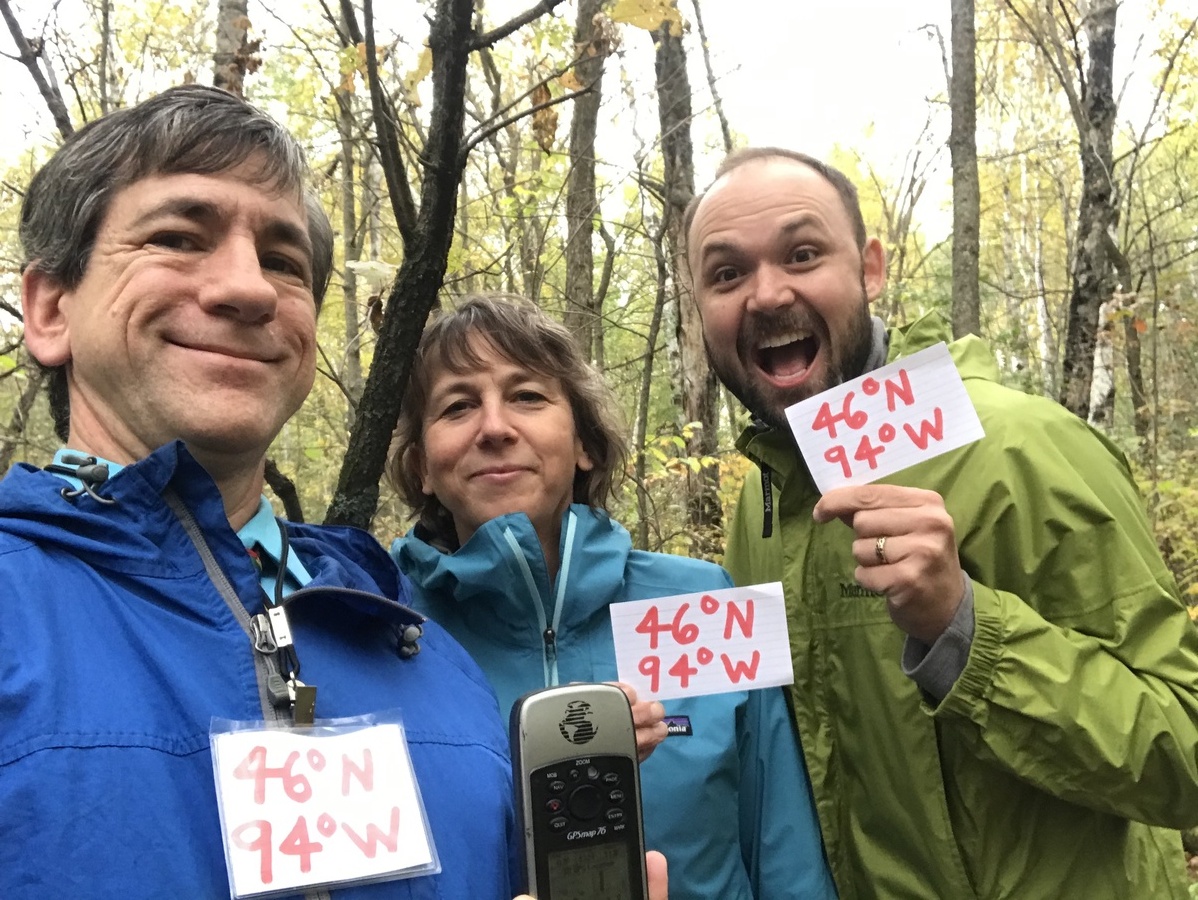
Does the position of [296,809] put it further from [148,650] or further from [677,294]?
[677,294]

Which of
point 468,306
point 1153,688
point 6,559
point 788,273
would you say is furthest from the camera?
point 468,306

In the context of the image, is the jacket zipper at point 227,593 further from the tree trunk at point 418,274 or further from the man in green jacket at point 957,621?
the tree trunk at point 418,274

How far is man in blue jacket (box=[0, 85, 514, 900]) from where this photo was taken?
98 centimetres

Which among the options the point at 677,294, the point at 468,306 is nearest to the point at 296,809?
the point at 468,306

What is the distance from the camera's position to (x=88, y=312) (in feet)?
4.38

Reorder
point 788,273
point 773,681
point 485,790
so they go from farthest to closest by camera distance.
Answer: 1. point 788,273
2. point 773,681
3. point 485,790

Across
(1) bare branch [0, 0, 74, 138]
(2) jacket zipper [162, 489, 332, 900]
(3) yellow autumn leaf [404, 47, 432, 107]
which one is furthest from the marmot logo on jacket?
(1) bare branch [0, 0, 74, 138]

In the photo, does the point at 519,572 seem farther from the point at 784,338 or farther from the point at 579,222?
the point at 579,222

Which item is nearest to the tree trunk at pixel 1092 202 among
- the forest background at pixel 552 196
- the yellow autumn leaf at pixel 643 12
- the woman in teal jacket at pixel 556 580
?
the forest background at pixel 552 196

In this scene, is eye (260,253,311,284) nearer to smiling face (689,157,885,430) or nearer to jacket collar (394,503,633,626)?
jacket collar (394,503,633,626)

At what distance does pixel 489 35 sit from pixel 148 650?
1.81 meters

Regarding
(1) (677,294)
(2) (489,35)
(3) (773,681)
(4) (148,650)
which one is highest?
(1) (677,294)

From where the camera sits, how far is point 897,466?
161 centimetres

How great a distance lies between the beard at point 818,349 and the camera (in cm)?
209
